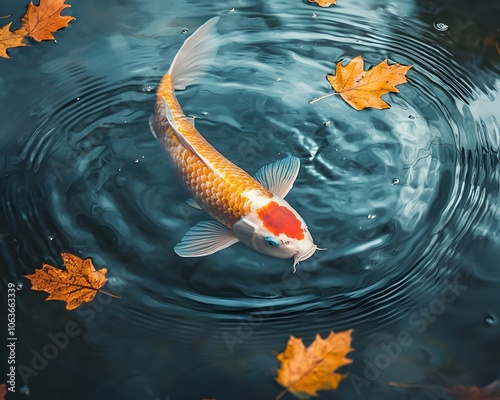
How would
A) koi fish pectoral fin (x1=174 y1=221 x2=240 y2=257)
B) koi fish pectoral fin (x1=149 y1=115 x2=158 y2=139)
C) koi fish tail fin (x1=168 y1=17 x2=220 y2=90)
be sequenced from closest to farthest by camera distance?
koi fish pectoral fin (x1=174 y1=221 x2=240 y2=257), koi fish pectoral fin (x1=149 y1=115 x2=158 y2=139), koi fish tail fin (x1=168 y1=17 x2=220 y2=90)

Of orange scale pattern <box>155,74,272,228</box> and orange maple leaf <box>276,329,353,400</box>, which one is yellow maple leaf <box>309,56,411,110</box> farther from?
orange maple leaf <box>276,329,353,400</box>

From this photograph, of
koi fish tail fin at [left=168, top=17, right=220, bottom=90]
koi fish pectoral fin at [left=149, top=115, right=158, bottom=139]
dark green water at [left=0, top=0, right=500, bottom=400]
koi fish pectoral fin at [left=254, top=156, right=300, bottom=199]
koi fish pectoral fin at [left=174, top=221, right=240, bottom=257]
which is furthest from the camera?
koi fish tail fin at [left=168, top=17, right=220, bottom=90]

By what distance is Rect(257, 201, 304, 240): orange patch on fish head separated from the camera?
2.75 metres

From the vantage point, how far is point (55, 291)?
295 cm

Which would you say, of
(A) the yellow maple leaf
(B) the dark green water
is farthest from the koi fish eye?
(A) the yellow maple leaf

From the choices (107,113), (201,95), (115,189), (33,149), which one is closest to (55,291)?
(115,189)

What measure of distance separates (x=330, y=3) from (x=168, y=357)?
2482 mm

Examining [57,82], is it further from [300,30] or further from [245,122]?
[300,30]

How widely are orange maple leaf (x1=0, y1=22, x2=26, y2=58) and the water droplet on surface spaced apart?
2488 mm

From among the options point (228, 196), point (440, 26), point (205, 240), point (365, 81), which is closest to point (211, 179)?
point (228, 196)

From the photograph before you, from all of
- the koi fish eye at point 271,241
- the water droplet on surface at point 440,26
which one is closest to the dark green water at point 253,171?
the water droplet on surface at point 440,26

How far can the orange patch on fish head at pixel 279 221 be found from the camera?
9.01ft

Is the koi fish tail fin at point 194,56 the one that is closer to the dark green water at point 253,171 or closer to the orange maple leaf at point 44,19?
the dark green water at point 253,171

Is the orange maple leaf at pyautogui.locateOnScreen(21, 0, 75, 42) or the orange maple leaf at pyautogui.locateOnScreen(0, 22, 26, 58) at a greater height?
the orange maple leaf at pyautogui.locateOnScreen(21, 0, 75, 42)
